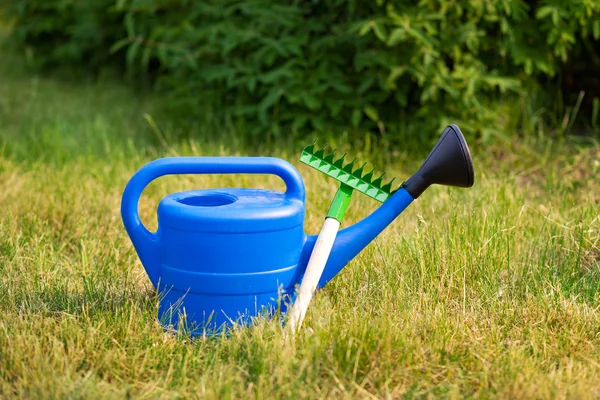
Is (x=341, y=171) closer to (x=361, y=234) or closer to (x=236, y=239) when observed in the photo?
(x=361, y=234)

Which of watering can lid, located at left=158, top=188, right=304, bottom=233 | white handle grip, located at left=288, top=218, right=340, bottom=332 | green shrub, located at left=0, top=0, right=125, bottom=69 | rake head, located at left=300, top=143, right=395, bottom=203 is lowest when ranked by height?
white handle grip, located at left=288, top=218, right=340, bottom=332

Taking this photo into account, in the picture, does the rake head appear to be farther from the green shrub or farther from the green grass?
the green shrub

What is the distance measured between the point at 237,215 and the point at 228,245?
9 cm

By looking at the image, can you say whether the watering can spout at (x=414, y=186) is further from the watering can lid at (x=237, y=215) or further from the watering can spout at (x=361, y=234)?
the watering can lid at (x=237, y=215)

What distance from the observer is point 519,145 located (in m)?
3.92

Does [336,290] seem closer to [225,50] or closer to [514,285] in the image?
[514,285]

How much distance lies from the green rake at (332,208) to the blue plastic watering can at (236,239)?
0.16 feet

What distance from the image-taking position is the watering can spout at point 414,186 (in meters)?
1.97

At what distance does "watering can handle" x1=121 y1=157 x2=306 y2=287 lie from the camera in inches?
78.1

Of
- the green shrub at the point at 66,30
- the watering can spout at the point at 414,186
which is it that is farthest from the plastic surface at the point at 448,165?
the green shrub at the point at 66,30

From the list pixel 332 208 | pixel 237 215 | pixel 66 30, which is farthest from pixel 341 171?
pixel 66 30

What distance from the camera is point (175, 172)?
1.99 meters

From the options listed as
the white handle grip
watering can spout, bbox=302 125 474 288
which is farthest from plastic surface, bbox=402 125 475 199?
the white handle grip

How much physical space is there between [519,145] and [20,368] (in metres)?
2.95
